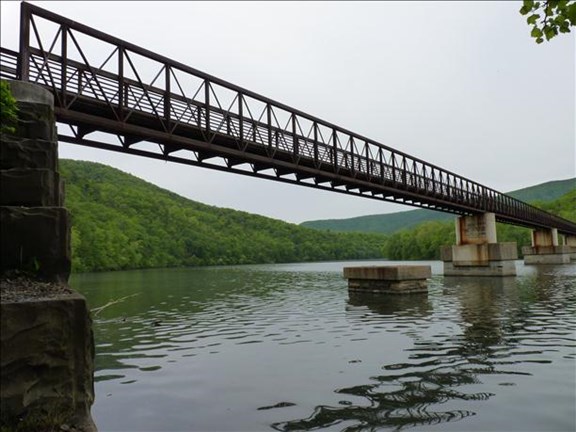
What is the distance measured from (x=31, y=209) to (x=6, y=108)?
1.61 meters

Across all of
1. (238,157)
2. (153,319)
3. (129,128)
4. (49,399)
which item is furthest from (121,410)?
(238,157)

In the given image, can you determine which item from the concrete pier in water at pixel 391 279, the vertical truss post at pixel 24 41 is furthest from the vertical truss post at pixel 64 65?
the concrete pier in water at pixel 391 279

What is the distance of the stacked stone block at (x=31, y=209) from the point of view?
675 cm

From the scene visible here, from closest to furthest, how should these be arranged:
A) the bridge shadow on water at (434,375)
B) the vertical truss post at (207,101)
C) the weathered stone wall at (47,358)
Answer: the weathered stone wall at (47,358)
the bridge shadow on water at (434,375)
the vertical truss post at (207,101)

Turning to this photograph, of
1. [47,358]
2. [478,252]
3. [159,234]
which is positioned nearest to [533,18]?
[47,358]

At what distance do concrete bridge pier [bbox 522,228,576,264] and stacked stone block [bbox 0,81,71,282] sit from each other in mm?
111954

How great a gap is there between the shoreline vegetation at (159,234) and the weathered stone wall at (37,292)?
91.2 metres

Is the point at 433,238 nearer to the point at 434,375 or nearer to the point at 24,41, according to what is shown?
the point at 24,41

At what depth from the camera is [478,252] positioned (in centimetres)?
5906

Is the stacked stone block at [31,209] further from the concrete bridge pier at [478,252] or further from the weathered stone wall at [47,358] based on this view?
the concrete bridge pier at [478,252]

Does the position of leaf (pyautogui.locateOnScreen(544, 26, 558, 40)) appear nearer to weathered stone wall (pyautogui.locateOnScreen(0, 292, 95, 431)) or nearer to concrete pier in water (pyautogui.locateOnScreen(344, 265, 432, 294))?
weathered stone wall (pyautogui.locateOnScreen(0, 292, 95, 431))

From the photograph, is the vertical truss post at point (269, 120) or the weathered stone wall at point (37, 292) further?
the vertical truss post at point (269, 120)

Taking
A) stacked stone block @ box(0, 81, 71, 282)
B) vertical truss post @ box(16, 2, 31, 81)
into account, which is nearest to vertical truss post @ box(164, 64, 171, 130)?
vertical truss post @ box(16, 2, 31, 81)

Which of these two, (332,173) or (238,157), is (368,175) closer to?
(332,173)
